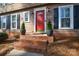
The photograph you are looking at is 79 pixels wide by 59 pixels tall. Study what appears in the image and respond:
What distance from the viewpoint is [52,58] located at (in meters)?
3.32

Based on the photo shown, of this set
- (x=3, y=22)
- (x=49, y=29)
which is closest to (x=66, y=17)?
(x=49, y=29)

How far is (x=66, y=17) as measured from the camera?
338 cm

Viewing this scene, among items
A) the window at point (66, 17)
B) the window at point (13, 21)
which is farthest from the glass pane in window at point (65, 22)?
the window at point (13, 21)

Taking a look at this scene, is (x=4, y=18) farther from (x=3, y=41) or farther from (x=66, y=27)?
(x=66, y=27)

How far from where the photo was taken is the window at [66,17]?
131 inches

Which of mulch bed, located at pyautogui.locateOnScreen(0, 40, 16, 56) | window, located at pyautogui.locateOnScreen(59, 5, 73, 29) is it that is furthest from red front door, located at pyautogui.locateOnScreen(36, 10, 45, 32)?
mulch bed, located at pyautogui.locateOnScreen(0, 40, 16, 56)

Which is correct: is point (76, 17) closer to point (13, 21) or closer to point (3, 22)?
point (13, 21)

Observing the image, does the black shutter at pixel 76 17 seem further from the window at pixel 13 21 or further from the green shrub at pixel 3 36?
the green shrub at pixel 3 36

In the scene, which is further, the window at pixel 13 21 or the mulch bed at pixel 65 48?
the window at pixel 13 21

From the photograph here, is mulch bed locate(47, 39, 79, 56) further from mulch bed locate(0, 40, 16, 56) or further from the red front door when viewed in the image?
mulch bed locate(0, 40, 16, 56)

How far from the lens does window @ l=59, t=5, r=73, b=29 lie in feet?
10.9

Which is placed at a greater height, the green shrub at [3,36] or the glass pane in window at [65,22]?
the glass pane in window at [65,22]

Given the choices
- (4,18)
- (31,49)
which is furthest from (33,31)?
(4,18)

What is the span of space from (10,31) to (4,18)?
221mm
